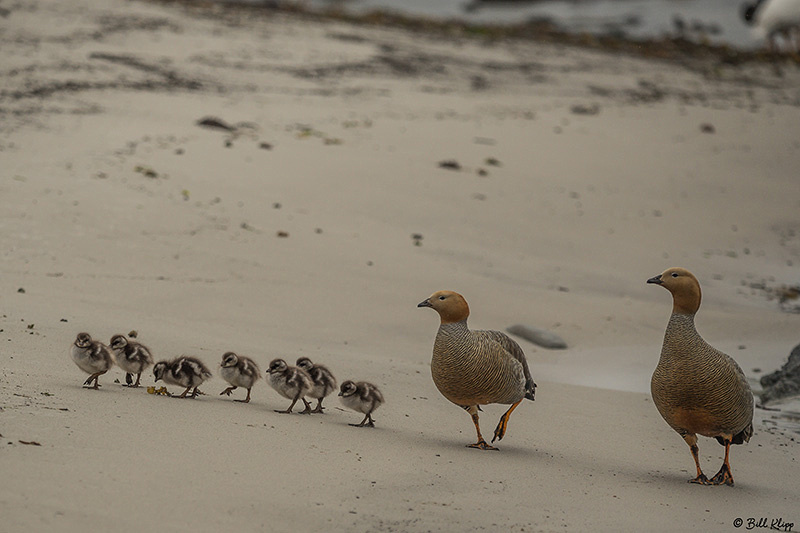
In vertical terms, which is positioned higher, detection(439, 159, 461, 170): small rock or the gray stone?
detection(439, 159, 461, 170): small rock

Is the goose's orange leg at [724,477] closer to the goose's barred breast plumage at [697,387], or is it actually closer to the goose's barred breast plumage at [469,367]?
the goose's barred breast plumage at [697,387]

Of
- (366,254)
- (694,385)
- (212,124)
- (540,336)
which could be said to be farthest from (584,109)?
(694,385)

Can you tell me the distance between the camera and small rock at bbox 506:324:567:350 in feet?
35.6

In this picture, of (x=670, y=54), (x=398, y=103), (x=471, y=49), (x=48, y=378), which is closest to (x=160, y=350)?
(x=48, y=378)

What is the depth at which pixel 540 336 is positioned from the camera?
10.9 meters

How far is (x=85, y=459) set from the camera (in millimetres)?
5188

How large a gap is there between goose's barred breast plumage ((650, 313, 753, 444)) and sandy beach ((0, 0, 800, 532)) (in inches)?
16.3

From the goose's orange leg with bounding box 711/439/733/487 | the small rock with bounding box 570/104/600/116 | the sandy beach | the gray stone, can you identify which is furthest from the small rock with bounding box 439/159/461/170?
the goose's orange leg with bounding box 711/439/733/487

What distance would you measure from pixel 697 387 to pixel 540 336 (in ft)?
13.8

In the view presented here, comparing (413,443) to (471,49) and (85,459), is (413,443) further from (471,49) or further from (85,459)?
(471,49)

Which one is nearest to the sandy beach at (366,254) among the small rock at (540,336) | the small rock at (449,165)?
the small rock at (449,165)

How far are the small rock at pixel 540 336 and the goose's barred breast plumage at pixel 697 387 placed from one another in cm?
390

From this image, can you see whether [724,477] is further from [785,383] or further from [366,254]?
[366,254]

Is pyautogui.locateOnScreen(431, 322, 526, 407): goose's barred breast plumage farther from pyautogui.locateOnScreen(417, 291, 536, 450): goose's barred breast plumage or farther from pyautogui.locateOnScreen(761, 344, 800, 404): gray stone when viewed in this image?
pyautogui.locateOnScreen(761, 344, 800, 404): gray stone
